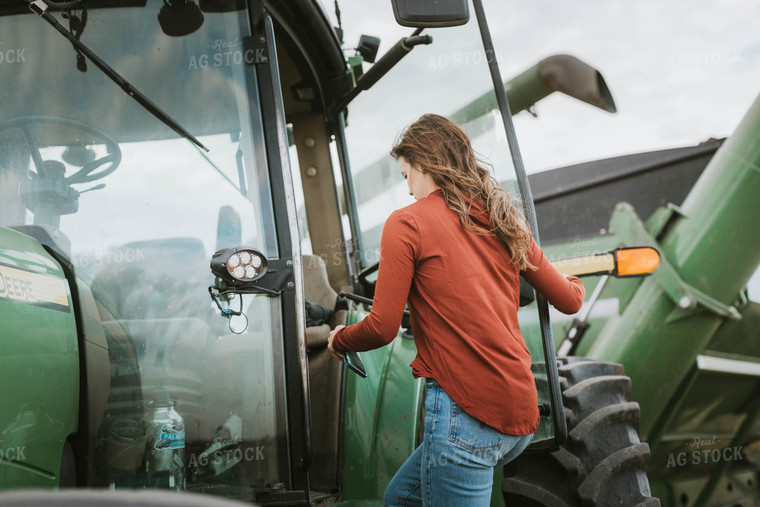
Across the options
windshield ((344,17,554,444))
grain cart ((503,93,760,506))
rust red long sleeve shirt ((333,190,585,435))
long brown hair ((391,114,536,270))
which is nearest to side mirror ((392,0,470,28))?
long brown hair ((391,114,536,270))

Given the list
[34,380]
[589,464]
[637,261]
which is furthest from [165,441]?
[637,261]

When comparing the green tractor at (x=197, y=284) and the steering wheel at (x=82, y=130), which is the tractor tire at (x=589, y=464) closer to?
the green tractor at (x=197, y=284)

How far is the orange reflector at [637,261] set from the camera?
2383mm

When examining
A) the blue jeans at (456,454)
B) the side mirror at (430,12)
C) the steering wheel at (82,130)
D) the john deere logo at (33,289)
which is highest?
the side mirror at (430,12)

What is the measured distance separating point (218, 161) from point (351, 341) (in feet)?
2.52

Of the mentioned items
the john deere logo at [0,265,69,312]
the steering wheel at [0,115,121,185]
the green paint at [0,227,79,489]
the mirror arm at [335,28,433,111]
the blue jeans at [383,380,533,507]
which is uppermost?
the mirror arm at [335,28,433,111]

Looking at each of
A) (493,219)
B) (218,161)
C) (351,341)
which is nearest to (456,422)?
(351,341)

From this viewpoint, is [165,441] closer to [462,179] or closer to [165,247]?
[165,247]

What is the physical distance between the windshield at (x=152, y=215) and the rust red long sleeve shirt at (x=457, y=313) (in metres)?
0.54

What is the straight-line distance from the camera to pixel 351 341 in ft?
5.33

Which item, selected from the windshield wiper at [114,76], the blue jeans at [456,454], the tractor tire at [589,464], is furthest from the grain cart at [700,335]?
the windshield wiper at [114,76]

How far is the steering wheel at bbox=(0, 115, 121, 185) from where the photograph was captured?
6.18ft

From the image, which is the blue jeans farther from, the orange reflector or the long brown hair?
the orange reflector

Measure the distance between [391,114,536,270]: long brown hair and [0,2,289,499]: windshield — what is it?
1.89 feet
